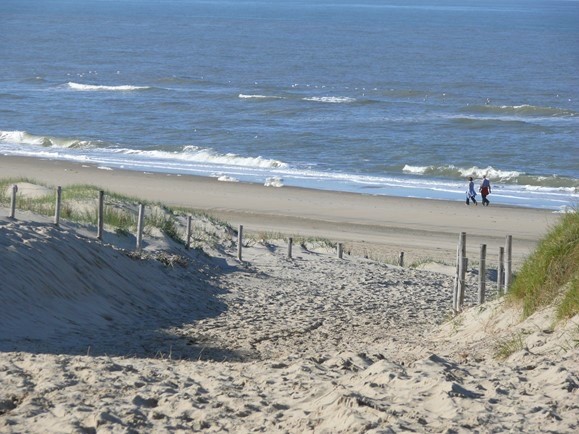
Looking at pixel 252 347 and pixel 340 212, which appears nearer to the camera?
pixel 252 347

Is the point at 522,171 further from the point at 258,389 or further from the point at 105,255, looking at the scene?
the point at 258,389

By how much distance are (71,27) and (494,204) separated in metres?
96.2

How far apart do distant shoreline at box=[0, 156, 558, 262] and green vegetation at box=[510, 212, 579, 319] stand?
40.9 feet

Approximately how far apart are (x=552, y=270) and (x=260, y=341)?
142 inches

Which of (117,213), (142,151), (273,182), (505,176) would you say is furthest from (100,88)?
(117,213)

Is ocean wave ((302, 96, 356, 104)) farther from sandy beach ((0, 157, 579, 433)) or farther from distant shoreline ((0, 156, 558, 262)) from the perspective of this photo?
sandy beach ((0, 157, 579, 433))

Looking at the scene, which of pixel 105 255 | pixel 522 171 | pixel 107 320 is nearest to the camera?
pixel 107 320

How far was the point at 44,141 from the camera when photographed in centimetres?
4300

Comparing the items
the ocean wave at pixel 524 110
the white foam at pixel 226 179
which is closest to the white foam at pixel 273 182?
the white foam at pixel 226 179

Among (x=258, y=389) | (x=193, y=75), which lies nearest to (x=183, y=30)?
(x=193, y=75)

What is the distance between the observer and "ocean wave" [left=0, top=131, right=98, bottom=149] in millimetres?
42188

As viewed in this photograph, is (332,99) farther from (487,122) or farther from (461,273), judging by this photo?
(461,273)

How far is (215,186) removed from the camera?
33.4 m

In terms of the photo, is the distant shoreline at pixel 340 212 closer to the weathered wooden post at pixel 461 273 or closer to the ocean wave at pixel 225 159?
the ocean wave at pixel 225 159
